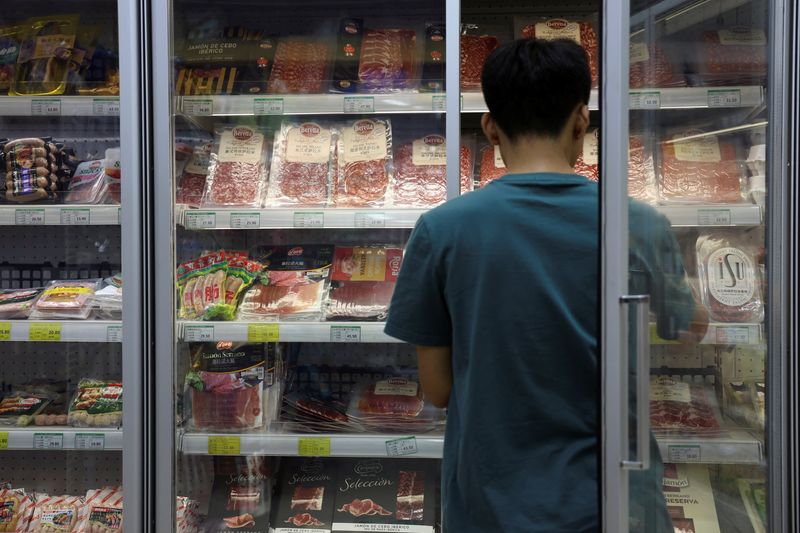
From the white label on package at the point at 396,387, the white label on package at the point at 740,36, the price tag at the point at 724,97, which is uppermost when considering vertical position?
the white label on package at the point at 740,36

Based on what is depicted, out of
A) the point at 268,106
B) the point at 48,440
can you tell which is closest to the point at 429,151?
the point at 268,106

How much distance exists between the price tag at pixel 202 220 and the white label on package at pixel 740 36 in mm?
1566

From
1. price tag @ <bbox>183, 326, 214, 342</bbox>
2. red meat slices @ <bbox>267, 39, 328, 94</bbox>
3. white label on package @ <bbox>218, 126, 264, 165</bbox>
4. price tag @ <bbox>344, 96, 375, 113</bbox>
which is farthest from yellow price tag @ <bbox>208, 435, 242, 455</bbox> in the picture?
red meat slices @ <bbox>267, 39, 328, 94</bbox>

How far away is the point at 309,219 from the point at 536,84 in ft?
3.45

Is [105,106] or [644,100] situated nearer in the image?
[644,100]

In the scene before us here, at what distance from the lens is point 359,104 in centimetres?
206

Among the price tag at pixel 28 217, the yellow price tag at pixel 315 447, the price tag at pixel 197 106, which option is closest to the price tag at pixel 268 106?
the price tag at pixel 197 106

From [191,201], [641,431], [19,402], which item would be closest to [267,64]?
[191,201]

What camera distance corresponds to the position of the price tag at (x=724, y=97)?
1.92 metres

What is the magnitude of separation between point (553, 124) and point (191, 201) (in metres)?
1.54

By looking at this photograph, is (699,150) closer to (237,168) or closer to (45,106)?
(237,168)

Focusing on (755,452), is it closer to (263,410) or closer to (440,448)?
(440,448)

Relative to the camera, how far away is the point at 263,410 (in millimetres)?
2254

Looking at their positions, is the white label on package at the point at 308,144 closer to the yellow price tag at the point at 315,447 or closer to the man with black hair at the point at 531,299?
the yellow price tag at the point at 315,447
